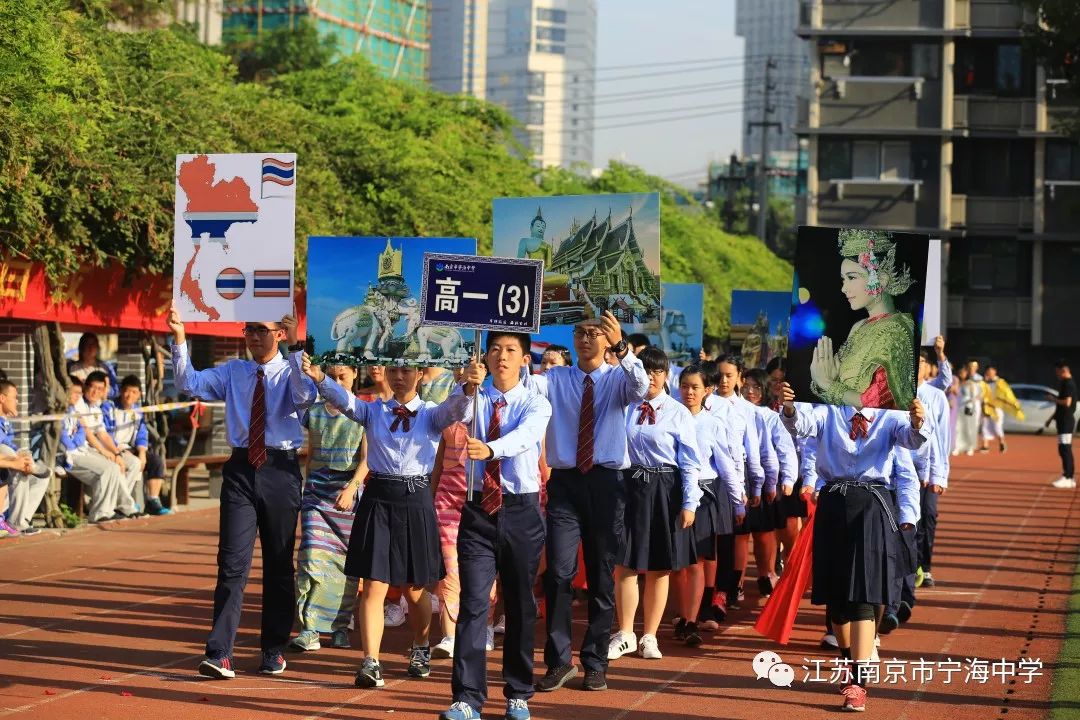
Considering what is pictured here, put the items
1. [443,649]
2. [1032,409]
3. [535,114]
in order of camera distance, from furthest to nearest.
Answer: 1. [535,114]
2. [1032,409]
3. [443,649]

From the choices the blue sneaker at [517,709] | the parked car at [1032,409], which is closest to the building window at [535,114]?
the parked car at [1032,409]

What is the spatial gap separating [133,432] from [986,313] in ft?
131

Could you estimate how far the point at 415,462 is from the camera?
9.27m

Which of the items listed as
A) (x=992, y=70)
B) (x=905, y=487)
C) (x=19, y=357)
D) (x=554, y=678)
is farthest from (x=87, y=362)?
(x=992, y=70)

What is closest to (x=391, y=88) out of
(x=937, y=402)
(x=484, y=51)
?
(x=937, y=402)

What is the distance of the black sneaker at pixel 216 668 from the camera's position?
9180mm

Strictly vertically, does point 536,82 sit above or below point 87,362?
above

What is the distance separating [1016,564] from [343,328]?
359 inches

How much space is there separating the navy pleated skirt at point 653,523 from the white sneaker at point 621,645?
0.46 meters

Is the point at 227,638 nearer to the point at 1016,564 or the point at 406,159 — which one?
the point at 1016,564

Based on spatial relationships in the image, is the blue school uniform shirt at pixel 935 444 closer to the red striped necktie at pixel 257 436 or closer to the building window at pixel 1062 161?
the red striped necktie at pixel 257 436

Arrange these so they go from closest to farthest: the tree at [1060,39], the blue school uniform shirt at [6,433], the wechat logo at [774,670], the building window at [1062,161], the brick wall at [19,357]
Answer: the wechat logo at [774,670] → the blue school uniform shirt at [6,433] → the brick wall at [19,357] → the tree at [1060,39] → the building window at [1062,161]

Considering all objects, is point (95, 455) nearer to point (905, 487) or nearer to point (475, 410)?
point (475, 410)

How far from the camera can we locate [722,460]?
Answer: 11.8 metres
